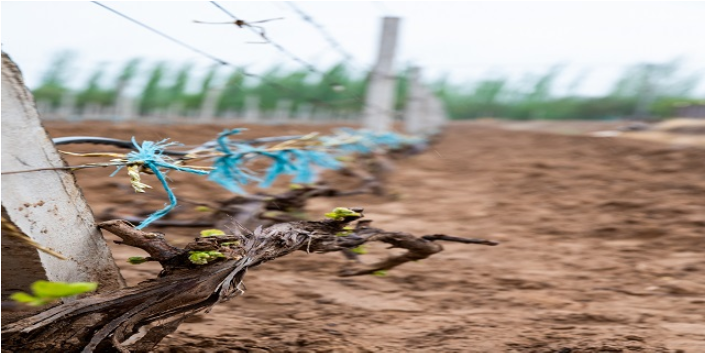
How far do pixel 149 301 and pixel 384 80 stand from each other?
A: 6.34 meters

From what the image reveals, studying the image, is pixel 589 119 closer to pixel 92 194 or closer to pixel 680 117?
pixel 680 117

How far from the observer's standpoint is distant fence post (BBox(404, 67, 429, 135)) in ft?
34.9

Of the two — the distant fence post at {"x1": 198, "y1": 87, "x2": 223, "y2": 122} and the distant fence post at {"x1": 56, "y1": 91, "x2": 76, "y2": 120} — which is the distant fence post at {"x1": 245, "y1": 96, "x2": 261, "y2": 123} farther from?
the distant fence post at {"x1": 56, "y1": 91, "x2": 76, "y2": 120}

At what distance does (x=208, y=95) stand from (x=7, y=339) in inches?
508

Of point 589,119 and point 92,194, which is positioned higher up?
point 589,119

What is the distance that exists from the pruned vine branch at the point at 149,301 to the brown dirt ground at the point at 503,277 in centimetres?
44

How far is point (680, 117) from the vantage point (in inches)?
457

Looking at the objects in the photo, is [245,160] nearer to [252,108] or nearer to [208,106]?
[208,106]

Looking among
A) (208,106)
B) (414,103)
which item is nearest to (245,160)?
(414,103)

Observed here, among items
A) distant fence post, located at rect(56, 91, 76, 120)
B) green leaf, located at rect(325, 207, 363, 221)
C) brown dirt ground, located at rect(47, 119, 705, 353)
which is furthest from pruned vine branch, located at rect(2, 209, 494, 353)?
distant fence post, located at rect(56, 91, 76, 120)

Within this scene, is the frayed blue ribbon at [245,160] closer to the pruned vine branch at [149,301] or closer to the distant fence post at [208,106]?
the pruned vine branch at [149,301]

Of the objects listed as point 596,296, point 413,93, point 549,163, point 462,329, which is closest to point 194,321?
point 462,329

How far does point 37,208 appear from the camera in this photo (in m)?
1.49

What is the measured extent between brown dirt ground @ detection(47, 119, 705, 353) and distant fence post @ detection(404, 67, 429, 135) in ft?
13.0
